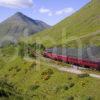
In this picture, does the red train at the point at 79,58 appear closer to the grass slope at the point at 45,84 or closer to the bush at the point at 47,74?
the grass slope at the point at 45,84

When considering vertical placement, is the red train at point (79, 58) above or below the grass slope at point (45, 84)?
above

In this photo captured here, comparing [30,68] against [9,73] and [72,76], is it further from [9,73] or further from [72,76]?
[72,76]

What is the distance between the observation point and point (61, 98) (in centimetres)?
5106

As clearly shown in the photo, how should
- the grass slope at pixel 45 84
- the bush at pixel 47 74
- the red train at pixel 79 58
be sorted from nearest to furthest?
the grass slope at pixel 45 84 → the bush at pixel 47 74 → the red train at pixel 79 58

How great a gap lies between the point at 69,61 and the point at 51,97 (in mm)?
26077

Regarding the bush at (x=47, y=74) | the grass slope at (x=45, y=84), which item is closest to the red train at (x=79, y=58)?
the grass slope at (x=45, y=84)

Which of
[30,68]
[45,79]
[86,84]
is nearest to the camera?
[86,84]

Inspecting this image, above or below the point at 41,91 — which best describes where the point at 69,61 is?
above

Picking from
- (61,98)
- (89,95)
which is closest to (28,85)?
(61,98)

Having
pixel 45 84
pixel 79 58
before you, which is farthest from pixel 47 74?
pixel 79 58

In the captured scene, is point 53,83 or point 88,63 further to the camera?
point 88,63

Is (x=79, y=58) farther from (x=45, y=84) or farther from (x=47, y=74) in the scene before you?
(x=45, y=84)

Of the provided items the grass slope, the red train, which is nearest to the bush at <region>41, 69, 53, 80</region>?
the grass slope

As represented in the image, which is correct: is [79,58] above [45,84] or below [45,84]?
above
